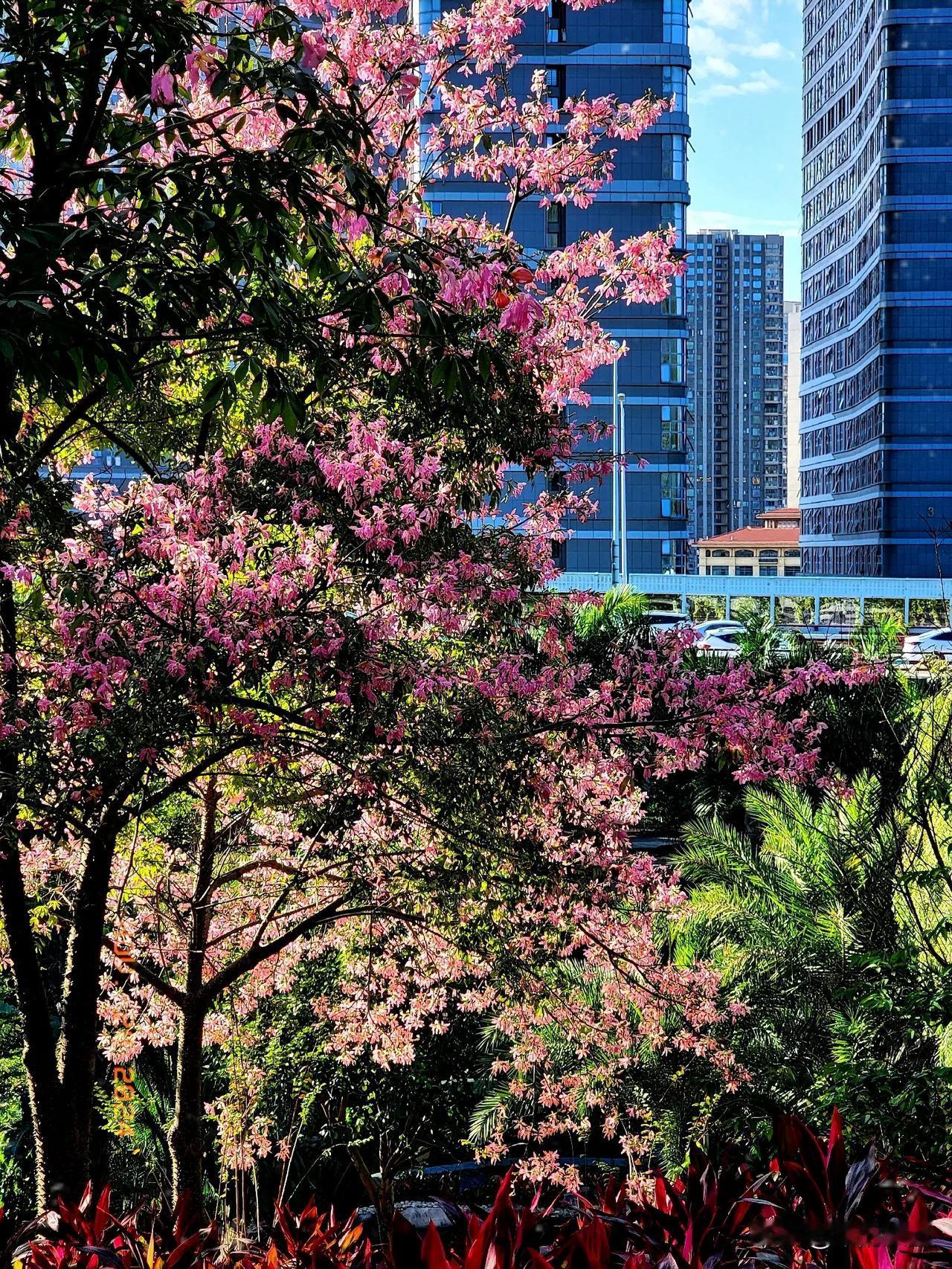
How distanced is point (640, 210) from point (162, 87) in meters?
53.0

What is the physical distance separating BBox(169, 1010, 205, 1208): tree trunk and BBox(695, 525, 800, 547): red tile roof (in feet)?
340

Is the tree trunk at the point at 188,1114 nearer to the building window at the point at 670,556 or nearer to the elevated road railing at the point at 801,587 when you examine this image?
the elevated road railing at the point at 801,587

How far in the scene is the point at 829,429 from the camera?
79562 millimetres

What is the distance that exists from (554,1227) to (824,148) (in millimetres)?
88680

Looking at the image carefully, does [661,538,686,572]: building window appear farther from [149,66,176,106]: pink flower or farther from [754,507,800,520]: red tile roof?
[754,507,800,520]: red tile roof

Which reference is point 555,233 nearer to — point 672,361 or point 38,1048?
point 672,361

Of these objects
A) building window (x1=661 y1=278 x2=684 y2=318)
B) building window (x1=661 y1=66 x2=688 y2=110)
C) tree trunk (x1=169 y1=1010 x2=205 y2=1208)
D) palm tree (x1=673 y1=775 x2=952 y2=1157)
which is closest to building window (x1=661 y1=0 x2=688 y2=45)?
building window (x1=661 y1=66 x2=688 y2=110)

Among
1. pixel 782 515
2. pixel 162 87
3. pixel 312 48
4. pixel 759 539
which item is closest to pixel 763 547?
pixel 759 539

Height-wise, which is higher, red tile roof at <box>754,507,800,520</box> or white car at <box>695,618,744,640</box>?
red tile roof at <box>754,507,800,520</box>

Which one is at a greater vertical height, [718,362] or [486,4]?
[718,362]

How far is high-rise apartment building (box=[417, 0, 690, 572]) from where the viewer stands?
2072 inches

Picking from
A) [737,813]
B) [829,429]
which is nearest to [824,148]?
[829,429]

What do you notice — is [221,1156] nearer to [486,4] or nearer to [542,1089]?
[542,1089]

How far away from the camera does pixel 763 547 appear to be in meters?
110
